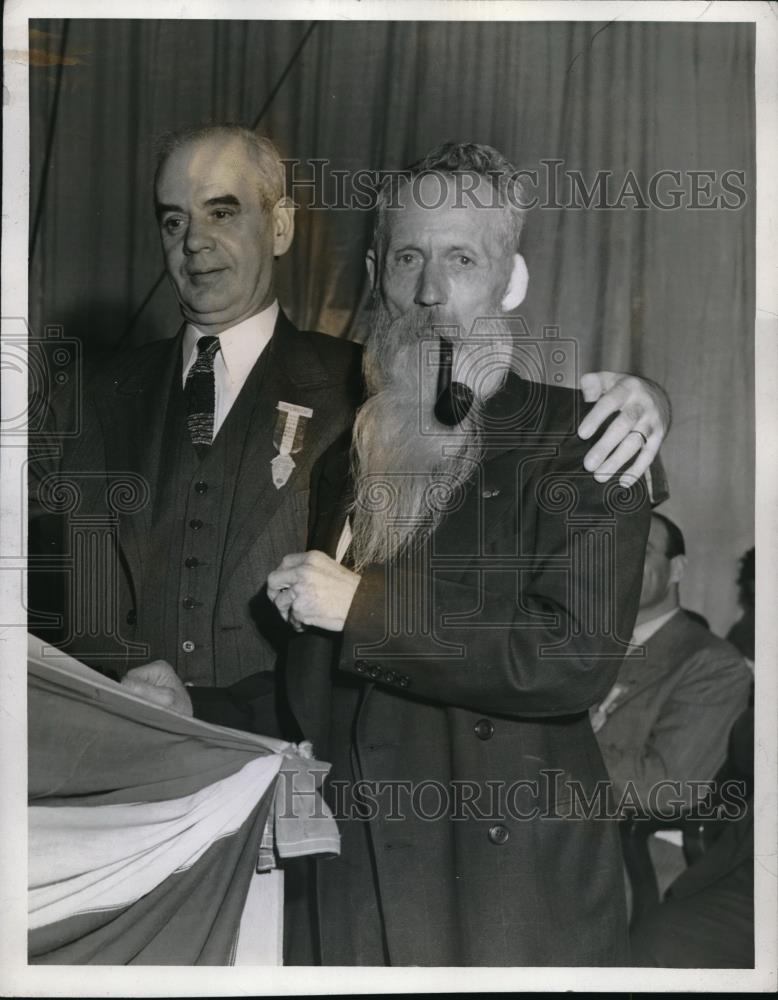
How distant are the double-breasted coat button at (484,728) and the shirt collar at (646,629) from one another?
420mm

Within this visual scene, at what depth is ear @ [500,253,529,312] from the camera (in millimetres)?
2750

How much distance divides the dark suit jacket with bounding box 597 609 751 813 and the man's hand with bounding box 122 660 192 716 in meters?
1.06

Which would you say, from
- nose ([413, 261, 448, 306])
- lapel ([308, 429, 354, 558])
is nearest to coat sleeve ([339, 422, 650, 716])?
lapel ([308, 429, 354, 558])

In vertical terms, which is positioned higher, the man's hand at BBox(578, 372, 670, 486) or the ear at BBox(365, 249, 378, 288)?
the ear at BBox(365, 249, 378, 288)

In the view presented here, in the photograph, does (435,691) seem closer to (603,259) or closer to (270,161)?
(603,259)

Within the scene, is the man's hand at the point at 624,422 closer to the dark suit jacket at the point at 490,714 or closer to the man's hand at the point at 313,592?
the dark suit jacket at the point at 490,714

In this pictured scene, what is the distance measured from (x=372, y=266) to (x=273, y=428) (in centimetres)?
49

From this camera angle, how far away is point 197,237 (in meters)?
2.77

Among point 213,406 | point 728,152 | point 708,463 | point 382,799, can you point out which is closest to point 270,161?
point 213,406

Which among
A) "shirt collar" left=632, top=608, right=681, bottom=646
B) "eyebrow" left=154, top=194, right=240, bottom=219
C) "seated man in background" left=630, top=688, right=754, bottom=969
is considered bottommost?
"seated man in background" left=630, top=688, right=754, bottom=969

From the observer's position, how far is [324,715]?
2707mm

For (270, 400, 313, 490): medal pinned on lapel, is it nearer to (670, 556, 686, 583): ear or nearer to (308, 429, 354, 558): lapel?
(308, 429, 354, 558): lapel

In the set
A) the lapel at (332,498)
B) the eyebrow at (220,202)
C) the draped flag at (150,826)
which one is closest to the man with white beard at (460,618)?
the lapel at (332,498)

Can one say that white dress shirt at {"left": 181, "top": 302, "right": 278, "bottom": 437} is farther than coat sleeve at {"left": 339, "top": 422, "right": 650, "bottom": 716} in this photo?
Yes
